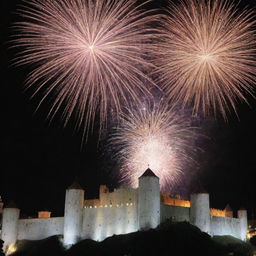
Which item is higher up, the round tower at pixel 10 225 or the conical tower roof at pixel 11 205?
the conical tower roof at pixel 11 205

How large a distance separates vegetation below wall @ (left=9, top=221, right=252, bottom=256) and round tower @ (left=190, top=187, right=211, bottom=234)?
2.68 m

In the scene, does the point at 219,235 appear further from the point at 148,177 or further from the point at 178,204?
the point at 148,177

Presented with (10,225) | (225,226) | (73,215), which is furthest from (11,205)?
(225,226)

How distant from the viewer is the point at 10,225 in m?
79.1

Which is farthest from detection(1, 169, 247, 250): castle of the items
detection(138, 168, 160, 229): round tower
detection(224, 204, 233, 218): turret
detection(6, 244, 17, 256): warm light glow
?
detection(224, 204, 233, 218): turret

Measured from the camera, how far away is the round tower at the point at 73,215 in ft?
234

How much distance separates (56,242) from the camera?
238 ft

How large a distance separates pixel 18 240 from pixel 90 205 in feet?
41.4

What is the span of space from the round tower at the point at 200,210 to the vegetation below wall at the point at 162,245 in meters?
2.68

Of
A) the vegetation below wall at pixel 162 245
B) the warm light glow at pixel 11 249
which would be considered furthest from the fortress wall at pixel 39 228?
the vegetation below wall at pixel 162 245

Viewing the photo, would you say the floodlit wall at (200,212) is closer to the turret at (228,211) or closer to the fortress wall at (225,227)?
the fortress wall at (225,227)

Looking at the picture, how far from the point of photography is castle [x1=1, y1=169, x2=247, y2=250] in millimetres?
67250

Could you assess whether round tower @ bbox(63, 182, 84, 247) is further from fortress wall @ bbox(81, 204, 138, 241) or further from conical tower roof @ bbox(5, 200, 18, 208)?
conical tower roof @ bbox(5, 200, 18, 208)

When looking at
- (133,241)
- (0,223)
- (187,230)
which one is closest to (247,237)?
(187,230)
